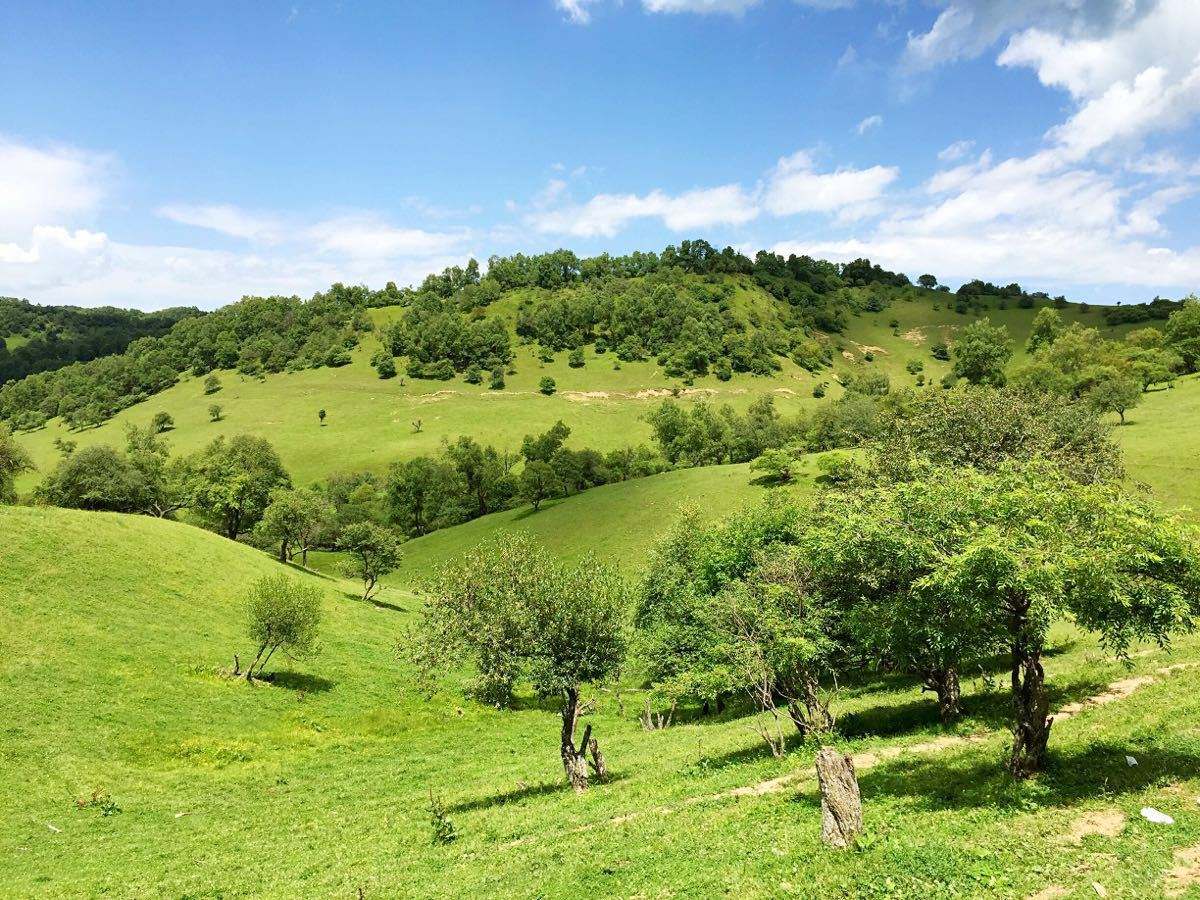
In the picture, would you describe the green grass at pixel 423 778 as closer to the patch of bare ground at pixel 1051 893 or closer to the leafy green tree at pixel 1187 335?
the patch of bare ground at pixel 1051 893

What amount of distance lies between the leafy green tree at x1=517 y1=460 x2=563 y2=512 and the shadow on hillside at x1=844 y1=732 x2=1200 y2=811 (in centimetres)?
11742

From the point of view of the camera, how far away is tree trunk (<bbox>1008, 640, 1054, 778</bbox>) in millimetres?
17875

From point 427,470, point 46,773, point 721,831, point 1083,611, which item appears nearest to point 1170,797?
point 1083,611

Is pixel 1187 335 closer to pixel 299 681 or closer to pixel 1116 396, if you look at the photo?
pixel 1116 396

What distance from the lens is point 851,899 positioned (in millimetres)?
13359

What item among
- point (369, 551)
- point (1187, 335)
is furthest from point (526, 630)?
point (1187, 335)

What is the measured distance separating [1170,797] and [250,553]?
83.5 m

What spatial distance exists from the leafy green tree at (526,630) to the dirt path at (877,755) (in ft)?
19.5

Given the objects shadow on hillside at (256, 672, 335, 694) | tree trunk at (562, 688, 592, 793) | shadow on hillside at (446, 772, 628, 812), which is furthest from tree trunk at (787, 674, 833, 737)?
shadow on hillside at (256, 672, 335, 694)

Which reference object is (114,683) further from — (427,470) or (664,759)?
(427,470)

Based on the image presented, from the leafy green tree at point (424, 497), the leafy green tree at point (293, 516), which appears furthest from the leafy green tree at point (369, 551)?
the leafy green tree at point (424, 497)

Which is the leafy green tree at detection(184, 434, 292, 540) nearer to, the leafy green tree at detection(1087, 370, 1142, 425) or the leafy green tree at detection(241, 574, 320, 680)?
the leafy green tree at detection(241, 574, 320, 680)

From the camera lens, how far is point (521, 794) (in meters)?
30.9

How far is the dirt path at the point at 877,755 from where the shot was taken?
22.7m
